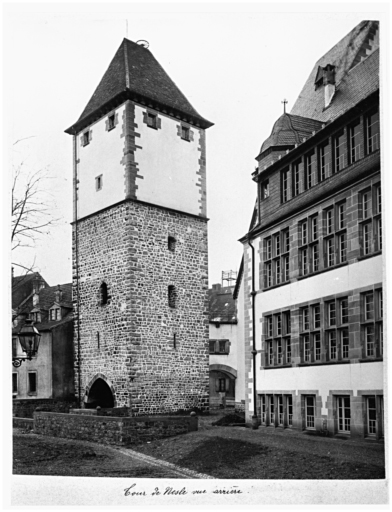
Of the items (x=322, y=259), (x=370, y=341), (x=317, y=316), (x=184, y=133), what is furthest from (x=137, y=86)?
(x=370, y=341)

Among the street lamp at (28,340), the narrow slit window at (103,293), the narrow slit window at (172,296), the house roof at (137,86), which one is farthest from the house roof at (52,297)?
the street lamp at (28,340)

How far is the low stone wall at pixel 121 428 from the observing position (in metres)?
10.8

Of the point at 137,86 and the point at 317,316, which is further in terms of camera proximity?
the point at 137,86

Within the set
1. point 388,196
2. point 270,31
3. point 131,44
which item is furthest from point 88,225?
point 388,196

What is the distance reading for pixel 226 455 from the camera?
8.88 meters

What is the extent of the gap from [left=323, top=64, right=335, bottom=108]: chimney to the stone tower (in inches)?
143

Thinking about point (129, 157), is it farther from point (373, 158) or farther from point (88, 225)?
point (373, 158)

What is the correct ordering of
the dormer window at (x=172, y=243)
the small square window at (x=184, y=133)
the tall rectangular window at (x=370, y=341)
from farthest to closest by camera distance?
the dormer window at (x=172, y=243) < the small square window at (x=184, y=133) < the tall rectangular window at (x=370, y=341)

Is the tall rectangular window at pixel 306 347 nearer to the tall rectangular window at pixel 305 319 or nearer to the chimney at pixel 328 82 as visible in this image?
the tall rectangular window at pixel 305 319

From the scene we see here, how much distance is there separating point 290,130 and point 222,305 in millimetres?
3680

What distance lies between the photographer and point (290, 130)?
31.3 feet

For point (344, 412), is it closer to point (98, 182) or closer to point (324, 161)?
point (324, 161)

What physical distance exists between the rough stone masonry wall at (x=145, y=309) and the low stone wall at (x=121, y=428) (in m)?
2.15

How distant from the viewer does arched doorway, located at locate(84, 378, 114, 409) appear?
14866mm
